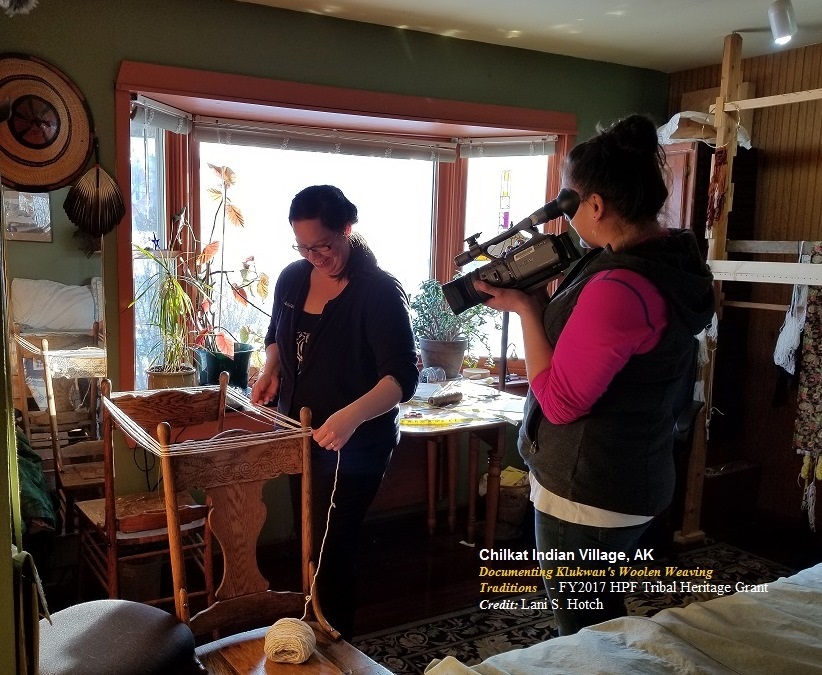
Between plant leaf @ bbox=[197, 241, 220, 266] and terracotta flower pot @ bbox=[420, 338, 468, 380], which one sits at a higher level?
plant leaf @ bbox=[197, 241, 220, 266]

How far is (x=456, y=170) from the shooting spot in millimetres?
3271

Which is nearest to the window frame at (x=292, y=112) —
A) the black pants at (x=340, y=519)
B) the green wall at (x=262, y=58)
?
the green wall at (x=262, y=58)

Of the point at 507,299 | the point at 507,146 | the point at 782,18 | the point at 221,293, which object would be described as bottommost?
the point at 221,293

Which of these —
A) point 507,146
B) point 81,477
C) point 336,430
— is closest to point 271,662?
point 336,430

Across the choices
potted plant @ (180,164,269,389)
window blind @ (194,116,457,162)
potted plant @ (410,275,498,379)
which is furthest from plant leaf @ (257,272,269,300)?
potted plant @ (410,275,498,379)

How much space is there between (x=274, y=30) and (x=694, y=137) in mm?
1657

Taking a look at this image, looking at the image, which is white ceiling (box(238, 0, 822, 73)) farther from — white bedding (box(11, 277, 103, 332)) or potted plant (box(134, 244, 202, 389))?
white bedding (box(11, 277, 103, 332))

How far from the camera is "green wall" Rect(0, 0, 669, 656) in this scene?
219cm

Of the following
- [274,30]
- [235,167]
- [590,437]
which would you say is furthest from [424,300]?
[590,437]

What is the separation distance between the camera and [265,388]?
184 centimetres

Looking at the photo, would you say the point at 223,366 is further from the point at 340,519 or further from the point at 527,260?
the point at 527,260

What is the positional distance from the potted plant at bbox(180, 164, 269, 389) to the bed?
163 centimetres

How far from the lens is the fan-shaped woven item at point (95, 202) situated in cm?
222

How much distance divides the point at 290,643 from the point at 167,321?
4.86ft
